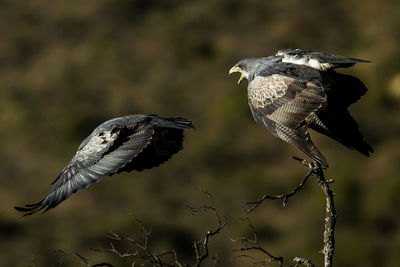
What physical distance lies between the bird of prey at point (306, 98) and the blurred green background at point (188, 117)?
8.96m

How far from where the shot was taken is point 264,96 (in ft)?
29.6

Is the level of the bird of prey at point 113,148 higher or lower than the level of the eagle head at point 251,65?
lower

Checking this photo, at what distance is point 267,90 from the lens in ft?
29.6

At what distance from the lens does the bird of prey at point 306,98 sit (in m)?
8.59

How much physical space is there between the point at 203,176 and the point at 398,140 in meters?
6.82

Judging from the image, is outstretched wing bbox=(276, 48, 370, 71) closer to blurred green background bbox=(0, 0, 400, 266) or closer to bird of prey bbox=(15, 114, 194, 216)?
bird of prey bbox=(15, 114, 194, 216)

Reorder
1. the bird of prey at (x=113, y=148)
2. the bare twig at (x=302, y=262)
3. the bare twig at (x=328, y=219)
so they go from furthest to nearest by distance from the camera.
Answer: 1. the bird of prey at (x=113, y=148)
2. the bare twig at (x=328, y=219)
3. the bare twig at (x=302, y=262)

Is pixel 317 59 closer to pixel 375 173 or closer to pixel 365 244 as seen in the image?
pixel 365 244

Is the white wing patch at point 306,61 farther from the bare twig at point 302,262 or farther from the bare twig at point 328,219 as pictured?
the bare twig at point 302,262

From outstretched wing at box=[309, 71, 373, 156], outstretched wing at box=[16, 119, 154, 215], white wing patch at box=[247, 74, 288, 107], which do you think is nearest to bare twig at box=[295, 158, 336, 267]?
outstretched wing at box=[309, 71, 373, 156]

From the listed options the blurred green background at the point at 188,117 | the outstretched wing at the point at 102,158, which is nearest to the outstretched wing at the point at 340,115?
the outstretched wing at the point at 102,158

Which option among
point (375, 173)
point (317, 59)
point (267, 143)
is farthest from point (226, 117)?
point (317, 59)

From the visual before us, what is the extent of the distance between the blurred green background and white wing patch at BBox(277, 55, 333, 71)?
870cm

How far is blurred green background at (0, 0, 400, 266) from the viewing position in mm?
22922
